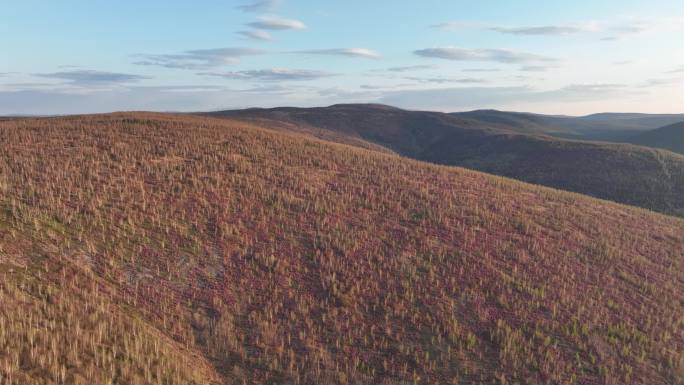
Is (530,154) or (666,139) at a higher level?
(666,139)

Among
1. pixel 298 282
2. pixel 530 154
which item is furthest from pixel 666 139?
pixel 298 282

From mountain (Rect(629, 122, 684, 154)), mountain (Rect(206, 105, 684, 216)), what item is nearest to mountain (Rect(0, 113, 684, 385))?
mountain (Rect(206, 105, 684, 216))

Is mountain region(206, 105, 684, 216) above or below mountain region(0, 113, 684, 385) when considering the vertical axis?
above

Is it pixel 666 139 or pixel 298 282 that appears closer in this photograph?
pixel 298 282

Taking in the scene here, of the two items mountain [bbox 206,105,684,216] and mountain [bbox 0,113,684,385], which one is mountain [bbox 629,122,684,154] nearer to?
mountain [bbox 206,105,684,216]

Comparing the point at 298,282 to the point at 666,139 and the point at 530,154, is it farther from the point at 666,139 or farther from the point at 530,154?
the point at 666,139

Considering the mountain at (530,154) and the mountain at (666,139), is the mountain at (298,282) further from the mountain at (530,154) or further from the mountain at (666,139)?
the mountain at (666,139)

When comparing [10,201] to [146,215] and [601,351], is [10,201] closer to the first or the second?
[146,215]
